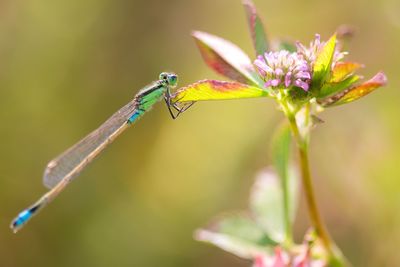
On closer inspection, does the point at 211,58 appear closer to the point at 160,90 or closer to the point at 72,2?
the point at 160,90

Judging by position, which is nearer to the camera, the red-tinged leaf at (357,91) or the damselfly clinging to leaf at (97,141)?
the red-tinged leaf at (357,91)

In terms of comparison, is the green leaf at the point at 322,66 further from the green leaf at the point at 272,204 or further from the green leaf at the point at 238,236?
the green leaf at the point at 238,236

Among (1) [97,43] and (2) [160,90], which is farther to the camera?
(1) [97,43]

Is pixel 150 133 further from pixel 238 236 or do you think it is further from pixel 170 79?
pixel 238 236

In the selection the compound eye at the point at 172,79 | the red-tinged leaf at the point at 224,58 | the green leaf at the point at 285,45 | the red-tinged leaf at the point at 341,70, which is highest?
the compound eye at the point at 172,79

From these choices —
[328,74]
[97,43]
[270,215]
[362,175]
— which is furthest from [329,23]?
[328,74]

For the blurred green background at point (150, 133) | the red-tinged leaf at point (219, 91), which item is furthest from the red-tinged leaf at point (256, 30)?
the blurred green background at point (150, 133)
